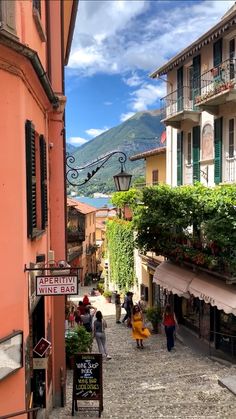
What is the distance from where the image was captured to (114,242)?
29500mm

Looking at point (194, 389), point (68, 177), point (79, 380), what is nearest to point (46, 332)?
point (79, 380)

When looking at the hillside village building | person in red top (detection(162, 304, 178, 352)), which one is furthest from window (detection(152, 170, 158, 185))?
person in red top (detection(162, 304, 178, 352))

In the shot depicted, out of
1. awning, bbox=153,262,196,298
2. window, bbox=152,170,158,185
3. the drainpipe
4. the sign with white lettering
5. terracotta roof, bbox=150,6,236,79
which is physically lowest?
awning, bbox=153,262,196,298

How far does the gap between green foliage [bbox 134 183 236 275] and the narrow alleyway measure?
2.81 m

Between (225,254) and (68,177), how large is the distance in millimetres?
4975

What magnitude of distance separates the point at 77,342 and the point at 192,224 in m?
5.14

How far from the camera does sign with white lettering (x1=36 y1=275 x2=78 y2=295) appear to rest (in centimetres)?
709

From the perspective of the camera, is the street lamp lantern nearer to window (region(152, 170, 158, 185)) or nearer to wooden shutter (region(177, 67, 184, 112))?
wooden shutter (region(177, 67, 184, 112))

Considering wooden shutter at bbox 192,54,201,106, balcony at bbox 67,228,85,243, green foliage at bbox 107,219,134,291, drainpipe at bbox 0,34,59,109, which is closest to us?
drainpipe at bbox 0,34,59,109

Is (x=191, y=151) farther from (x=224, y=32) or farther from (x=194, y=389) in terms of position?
(x=194, y=389)

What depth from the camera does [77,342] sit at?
12.4 meters

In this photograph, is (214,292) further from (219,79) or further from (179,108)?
(179,108)

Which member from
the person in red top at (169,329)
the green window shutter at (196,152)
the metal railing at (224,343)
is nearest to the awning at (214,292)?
the person in red top at (169,329)

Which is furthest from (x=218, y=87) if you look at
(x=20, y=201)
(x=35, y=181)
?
(x=20, y=201)
